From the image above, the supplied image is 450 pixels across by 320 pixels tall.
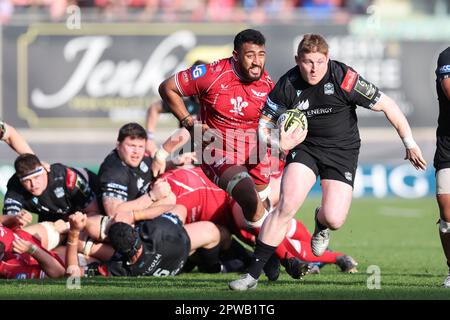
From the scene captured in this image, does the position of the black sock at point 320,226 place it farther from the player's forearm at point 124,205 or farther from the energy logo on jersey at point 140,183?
the energy logo on jersey at point 140,183

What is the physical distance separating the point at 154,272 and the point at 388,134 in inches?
444

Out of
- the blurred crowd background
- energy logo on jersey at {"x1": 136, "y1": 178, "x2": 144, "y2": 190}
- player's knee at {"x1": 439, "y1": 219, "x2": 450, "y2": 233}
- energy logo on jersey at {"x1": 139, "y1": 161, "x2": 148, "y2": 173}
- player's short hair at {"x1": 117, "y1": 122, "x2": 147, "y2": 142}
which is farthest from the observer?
the blurred crowd background

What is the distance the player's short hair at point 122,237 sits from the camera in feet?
30.0

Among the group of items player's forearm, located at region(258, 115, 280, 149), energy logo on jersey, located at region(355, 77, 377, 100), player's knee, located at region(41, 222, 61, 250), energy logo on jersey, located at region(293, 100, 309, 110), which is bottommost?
player's knee, located at region(41, 222, 61, 250)

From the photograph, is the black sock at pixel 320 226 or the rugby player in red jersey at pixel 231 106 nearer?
the black sock at pixel 320 226

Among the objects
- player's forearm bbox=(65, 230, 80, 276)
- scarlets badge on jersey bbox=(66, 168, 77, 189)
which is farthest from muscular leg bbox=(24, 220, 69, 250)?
player's forearm bbox=(65, 230, 80, 276)

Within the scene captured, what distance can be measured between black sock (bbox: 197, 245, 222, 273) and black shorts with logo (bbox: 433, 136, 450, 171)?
2.42 metres

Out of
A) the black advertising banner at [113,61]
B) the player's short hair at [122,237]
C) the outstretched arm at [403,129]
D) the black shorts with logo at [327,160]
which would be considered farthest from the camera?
the black advertising banner at [113,61]

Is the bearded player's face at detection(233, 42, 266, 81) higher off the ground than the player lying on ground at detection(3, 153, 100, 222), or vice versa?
the bearded player's face at detection(233, 42, 266, 81)

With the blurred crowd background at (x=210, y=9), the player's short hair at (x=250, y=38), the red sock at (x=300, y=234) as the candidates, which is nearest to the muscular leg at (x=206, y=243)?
the red sock at (x=300, y=234)

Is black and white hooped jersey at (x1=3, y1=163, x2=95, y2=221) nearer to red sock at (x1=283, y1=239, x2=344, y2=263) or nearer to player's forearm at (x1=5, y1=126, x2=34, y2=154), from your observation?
player's forearm at (x1=5, y1=126, x2=34, y2=154)

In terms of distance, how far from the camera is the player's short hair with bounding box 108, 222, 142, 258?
30.0 feet

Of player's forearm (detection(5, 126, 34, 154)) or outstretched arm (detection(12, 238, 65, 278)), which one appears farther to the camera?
player's forearm (detection(5, 126, 34, 154))

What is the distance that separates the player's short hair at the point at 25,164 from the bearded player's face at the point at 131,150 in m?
0.96
